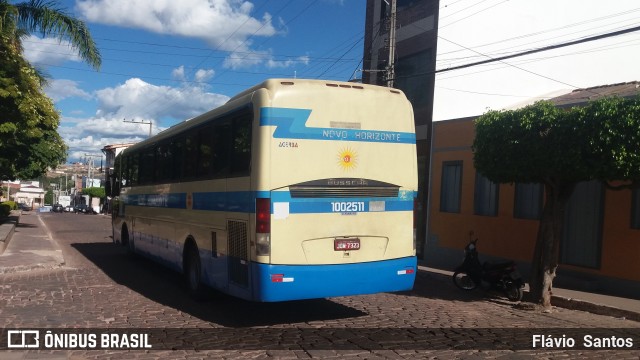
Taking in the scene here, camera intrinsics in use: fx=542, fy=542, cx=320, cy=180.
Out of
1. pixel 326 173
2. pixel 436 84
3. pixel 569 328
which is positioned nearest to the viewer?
pixel 326 173

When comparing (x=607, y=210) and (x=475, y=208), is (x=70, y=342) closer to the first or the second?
(x=607, y=210)

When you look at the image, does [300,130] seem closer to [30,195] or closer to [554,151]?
[554,151]

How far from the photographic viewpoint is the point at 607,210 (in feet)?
36.9

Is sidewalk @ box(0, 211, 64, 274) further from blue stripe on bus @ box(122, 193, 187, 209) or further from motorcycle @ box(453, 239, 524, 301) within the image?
motorcycle @ box(453, 239, 524, 301)

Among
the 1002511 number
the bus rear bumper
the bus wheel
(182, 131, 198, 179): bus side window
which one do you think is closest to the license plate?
the bus rear bumper

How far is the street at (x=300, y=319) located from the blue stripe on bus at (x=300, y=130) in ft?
8.40

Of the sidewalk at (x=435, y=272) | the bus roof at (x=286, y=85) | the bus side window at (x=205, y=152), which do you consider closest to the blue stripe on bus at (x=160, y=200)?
the bus side window at (x=205, y=152)

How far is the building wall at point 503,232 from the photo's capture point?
10.9 metres

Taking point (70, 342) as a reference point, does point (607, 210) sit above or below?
above

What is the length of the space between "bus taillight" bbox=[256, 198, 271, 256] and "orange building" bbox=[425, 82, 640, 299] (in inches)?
301

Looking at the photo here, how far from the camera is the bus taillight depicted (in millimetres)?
6797

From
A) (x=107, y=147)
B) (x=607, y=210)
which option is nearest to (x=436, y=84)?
(x=607, y=210)

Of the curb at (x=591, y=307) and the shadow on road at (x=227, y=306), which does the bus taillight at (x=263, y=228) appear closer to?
the shadow on road at (x=227, y=306)

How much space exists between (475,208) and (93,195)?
254 ft
